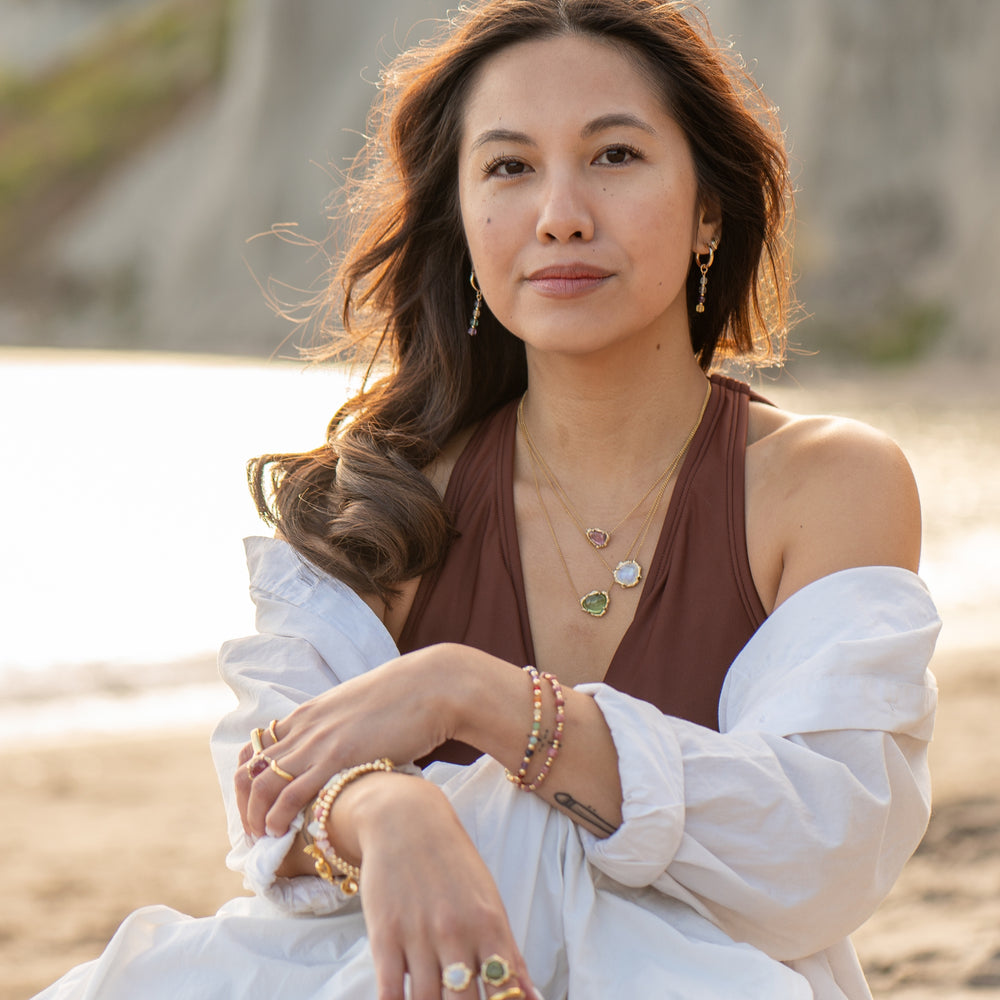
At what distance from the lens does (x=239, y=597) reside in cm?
735

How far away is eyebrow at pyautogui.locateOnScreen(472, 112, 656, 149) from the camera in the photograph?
6.66 ft

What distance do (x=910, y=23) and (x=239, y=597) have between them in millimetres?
18906

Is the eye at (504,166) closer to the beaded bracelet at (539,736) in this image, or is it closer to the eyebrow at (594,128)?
the eyebrow at (594,128)

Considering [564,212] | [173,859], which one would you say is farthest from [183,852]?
[564,212]

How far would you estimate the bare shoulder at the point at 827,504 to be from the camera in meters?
1.88

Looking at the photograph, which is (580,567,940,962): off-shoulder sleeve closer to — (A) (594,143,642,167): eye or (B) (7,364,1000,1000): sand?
(A) (594,143,642,167): eye

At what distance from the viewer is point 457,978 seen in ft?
4.72

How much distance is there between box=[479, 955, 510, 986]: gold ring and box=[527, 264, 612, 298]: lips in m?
0.99

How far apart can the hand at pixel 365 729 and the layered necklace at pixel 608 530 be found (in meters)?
0.45

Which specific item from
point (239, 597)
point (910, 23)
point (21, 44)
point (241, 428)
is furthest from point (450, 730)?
point (21, 44)

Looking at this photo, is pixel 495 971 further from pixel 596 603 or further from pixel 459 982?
pixel 596 603

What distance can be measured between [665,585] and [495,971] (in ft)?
2.46

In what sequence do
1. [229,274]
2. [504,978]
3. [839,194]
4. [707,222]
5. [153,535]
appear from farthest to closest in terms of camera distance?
[229,274], [839,194], [153,535], [707,222], [504,978]

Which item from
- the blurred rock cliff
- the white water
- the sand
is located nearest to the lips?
the sand
